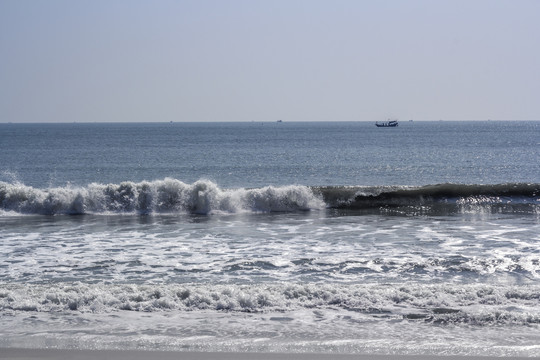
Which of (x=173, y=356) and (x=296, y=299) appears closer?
(x=173, y=356)

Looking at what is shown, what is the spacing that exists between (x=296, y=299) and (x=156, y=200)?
54.9 ft

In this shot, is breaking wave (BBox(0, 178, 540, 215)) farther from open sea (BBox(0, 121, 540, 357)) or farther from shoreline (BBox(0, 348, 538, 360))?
shoreline (BBox(0, 348, 538, 360))

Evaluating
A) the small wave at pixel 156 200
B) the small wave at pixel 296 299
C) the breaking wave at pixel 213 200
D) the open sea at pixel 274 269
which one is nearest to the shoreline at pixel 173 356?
the open sea at pixel 274 269

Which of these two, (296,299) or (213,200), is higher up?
(213,200)

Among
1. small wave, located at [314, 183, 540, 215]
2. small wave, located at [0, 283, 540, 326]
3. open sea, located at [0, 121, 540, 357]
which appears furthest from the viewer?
small wave, located at [314, 183, 540, 215]

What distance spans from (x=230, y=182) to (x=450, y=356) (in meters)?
32.8

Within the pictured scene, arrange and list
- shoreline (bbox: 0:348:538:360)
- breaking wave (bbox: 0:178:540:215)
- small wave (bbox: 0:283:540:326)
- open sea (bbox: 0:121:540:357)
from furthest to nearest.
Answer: breaking wave (bbox: 0:178:540:215) < small wave (bbox: 0:283:540:326) < open sea (bbox: 0:121:540:357) < shoreline (bbox: 0:348:538:360)

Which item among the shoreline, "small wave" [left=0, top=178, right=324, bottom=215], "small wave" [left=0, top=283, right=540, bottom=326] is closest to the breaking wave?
"small wave" [left=0, top=178, right=324, bottom=215]

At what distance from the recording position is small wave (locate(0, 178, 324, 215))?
85.1 feet

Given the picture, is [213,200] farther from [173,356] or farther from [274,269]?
[173,356]

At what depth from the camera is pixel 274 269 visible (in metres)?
13.6

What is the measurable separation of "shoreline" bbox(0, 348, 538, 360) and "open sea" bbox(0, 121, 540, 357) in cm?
21

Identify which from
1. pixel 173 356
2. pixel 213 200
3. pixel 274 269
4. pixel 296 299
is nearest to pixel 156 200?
pixel 213 200

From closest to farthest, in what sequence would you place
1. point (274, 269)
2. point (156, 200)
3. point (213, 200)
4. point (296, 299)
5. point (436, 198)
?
point (296, 299)
point (274, 269)
point (213, 200)
point (156, 200)
point (436, 198)
